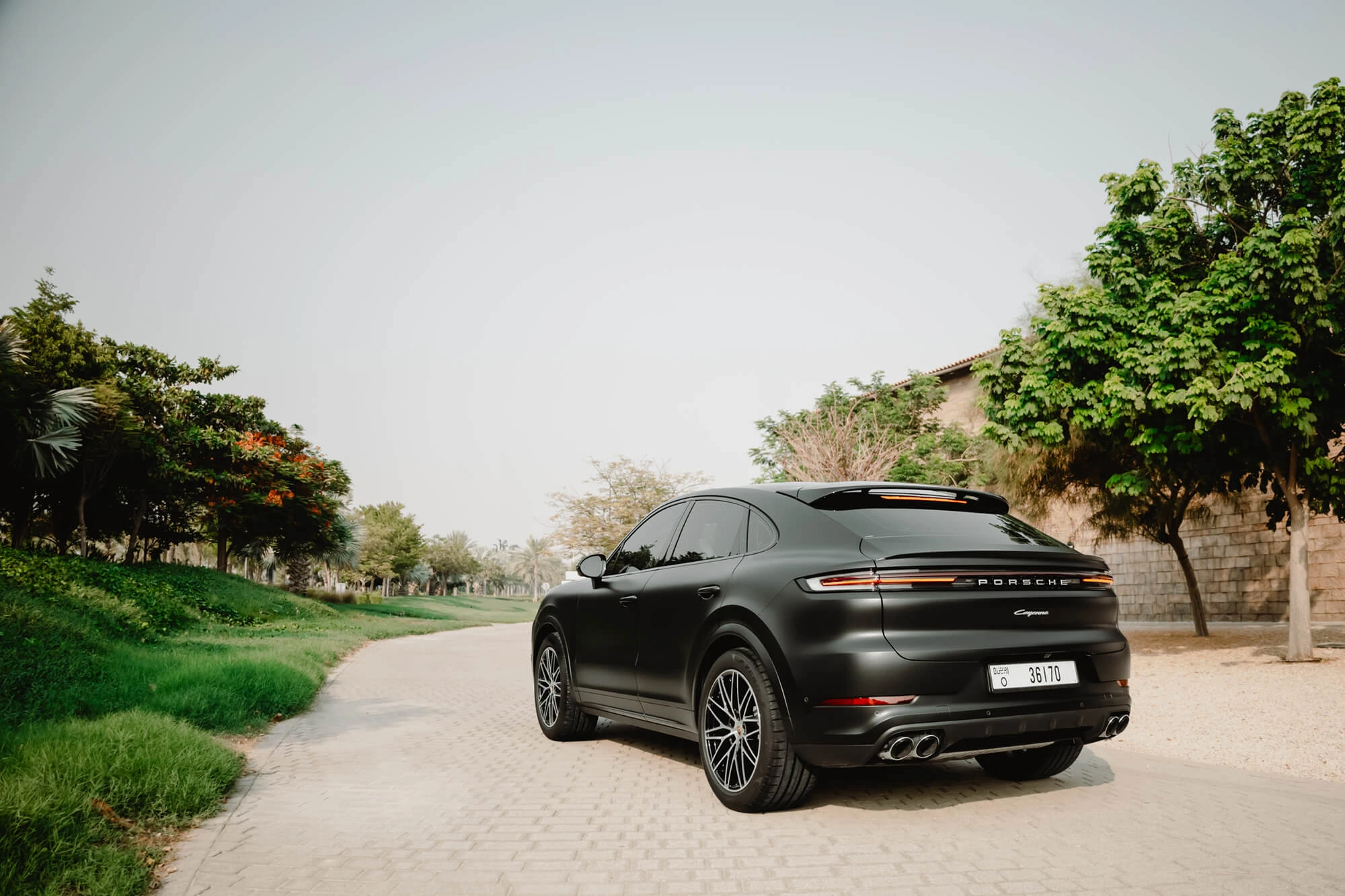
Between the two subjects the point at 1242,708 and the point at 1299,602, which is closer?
the point at 1242,708

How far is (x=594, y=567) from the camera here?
21.5 ft

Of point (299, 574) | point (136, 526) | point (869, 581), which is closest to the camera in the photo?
point (869, 581)

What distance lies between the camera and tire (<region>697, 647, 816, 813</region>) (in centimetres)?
439

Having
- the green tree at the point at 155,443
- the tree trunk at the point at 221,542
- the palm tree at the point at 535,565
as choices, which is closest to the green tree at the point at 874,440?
the green tree at the point at 155,443

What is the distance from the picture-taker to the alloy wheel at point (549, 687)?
23.2ft

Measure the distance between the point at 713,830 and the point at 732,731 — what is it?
53 centimetres

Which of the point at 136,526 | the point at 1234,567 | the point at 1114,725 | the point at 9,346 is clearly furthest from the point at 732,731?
the point at 136,526

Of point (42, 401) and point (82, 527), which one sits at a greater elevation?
point (42, 401)

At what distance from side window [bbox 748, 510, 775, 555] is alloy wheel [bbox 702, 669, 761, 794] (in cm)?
70

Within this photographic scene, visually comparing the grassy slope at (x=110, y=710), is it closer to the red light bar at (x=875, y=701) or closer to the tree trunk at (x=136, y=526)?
the red light bar at (x=875, y=701)

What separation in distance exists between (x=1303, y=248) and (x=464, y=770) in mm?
10588

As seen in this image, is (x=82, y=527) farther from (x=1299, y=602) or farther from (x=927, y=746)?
(x=1299, y=602)

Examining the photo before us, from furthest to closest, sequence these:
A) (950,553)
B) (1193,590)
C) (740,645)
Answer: (1193,590) → (740,645) → (950,553)

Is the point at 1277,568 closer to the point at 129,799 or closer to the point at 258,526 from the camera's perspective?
the point at 129,799
